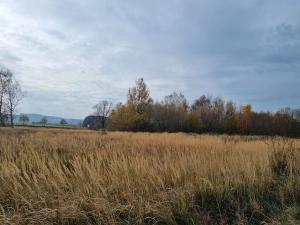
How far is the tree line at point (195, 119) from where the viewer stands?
64562 mm

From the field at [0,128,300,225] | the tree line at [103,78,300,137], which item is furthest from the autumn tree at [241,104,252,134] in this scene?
the field at [0,128,300,225]

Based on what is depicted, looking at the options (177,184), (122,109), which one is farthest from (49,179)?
(122,109)

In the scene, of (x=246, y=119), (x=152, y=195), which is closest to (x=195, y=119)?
(x=246, y=119)

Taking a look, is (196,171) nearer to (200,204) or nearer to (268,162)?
(200,204)

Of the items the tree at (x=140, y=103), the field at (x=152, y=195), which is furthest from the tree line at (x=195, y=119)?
the field at (x=152, y=195)

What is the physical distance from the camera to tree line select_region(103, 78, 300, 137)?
212 feet

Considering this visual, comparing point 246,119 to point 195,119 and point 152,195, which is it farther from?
point 152,195

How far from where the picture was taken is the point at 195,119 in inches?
2940

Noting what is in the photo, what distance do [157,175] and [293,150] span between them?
4.43 meters

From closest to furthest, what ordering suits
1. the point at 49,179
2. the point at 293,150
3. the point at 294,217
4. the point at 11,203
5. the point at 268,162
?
1. the point at 294,217
2. the point at 11,203
3. the point at 49,179
4. the point at 268,162
5. the point at 293,150

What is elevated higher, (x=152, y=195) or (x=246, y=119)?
(x=246, y=119)

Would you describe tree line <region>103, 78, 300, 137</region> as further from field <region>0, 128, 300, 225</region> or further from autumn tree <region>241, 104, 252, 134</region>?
field <region>0, 128, 300, 225</region>

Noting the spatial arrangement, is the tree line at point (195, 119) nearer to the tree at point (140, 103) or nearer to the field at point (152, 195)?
the tree at point (140, 103)

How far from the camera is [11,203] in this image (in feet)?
16.9
